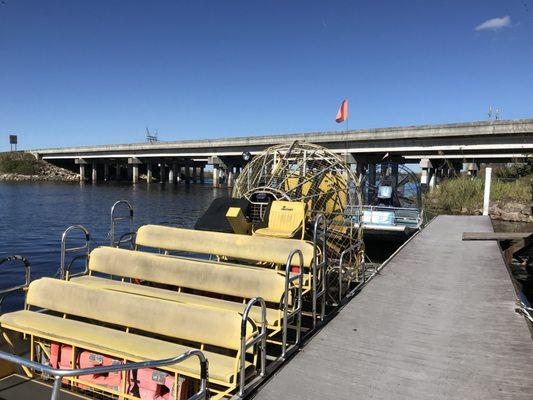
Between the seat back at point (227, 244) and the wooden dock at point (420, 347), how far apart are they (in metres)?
1.39

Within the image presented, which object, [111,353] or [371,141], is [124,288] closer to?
[111,353]

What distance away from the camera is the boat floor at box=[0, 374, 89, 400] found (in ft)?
16.0

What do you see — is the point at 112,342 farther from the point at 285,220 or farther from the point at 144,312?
the point at 285,220

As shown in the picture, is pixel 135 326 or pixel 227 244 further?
pixel 227 244

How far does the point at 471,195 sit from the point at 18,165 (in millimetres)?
86320

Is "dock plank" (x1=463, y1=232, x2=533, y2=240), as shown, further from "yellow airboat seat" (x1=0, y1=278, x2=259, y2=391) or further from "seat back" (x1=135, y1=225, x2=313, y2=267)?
"yellow airboat seat" (x1=0, y1=278, x2=259, y2=391)

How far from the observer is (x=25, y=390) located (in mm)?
5004

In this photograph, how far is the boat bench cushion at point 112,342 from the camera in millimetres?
4520

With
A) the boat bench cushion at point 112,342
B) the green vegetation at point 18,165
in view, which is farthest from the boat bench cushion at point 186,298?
the green vegetation at point 18,165

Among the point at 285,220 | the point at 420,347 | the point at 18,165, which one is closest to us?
the point at 420,347

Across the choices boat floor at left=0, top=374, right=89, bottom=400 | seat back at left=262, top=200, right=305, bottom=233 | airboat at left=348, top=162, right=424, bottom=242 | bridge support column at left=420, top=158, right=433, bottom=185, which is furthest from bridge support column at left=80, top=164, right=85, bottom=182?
boat floor at left=0, top=374, right=89, bottom=400

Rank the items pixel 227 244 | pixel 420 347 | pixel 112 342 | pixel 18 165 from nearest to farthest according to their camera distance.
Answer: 1. pixel 112 342
2. pixel 420 347
3. pixel 227 244
4. pixel 18 165

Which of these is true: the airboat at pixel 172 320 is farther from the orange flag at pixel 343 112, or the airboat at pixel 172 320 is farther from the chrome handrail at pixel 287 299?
the orange flag at pixel 343 112

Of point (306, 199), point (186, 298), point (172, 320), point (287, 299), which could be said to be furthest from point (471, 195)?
point (172, 320)
